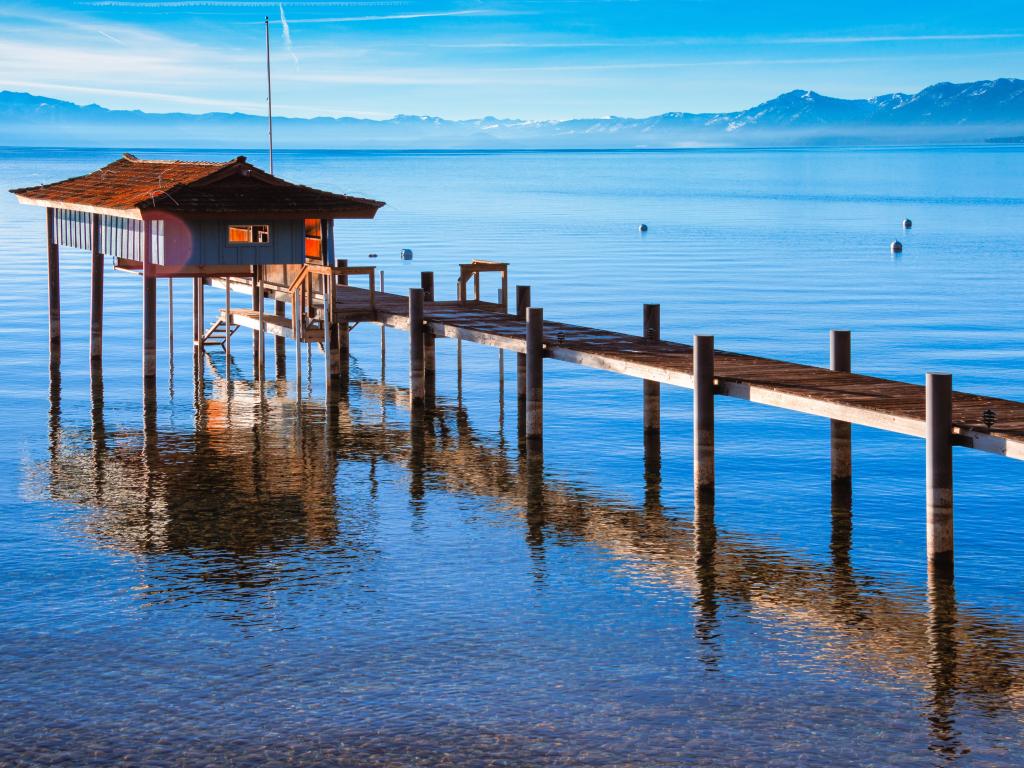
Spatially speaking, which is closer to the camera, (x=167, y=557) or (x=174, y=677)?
(x=174, y=677)

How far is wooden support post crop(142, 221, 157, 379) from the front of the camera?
2950 centimetres

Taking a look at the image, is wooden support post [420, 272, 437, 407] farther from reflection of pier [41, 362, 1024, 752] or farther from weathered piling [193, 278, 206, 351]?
weathered piling [193, 278, 206, 351]

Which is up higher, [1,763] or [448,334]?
[448,334]

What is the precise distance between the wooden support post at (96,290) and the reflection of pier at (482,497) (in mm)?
3030

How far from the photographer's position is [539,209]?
116062 mm

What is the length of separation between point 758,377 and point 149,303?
47.7 feet

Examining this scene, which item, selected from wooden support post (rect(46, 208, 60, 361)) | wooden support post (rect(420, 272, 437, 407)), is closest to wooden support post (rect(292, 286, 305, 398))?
wooden support post (rect(420, 272, 437, 407))

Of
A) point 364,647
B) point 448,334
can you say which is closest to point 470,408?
point 448,334

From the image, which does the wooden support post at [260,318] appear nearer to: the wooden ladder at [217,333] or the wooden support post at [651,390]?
the wooden ladder at [217,333]

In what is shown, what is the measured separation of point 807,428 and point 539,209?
88165 millimetres

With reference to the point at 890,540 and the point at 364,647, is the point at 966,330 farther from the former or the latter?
the point at 364,647

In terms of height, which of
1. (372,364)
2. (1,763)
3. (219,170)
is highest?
(219,170)

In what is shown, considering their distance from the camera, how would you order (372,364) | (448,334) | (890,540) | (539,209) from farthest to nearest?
1. (539,209)
2. (372,364)
3. (448,334)
4. (890,540)

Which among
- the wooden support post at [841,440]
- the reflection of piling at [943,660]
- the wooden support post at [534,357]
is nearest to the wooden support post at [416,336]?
the wooden support post at [534,357]
